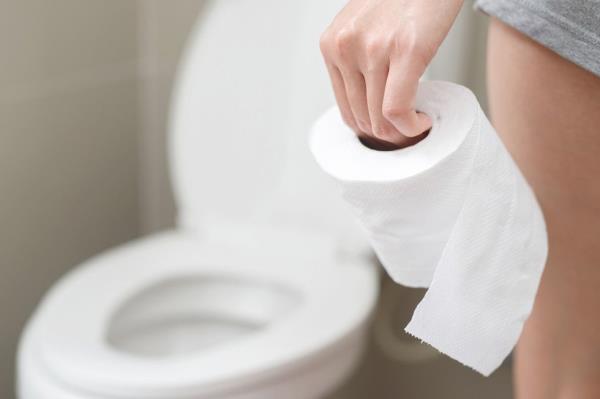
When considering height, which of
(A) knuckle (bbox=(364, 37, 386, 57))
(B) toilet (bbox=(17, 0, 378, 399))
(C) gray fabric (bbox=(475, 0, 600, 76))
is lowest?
(B) toilet (bbox=(17, 0, 378, 399))

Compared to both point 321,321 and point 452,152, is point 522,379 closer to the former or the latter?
point 321,321

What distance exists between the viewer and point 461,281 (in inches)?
20.0

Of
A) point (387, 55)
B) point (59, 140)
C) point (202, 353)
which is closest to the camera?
point (387, 55)

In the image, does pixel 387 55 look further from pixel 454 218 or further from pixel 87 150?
pixel 87 150

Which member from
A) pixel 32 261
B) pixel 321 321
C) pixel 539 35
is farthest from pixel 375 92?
pixel 32 261

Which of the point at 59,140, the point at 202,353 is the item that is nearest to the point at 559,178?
the point at 202,353

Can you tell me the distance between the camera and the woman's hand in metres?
0.47

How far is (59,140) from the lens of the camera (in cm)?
129

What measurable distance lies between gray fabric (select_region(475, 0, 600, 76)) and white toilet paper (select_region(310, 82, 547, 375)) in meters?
0.08

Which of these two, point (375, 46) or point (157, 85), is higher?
point (375, 46)

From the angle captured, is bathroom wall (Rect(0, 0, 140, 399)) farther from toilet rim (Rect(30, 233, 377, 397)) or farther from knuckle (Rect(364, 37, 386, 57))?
knuckle (Rect(364, 37, 386, 57))

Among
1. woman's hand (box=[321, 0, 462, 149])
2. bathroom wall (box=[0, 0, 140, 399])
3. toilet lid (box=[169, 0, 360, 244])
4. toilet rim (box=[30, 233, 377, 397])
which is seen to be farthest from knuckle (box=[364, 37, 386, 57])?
bathroom wall (box=[0, 0, 140, 399])

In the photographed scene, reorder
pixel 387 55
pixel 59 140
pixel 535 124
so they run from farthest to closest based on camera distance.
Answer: pixel 59 140
pixel 535 124
pixel 387 55

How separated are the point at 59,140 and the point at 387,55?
91 centimetres
